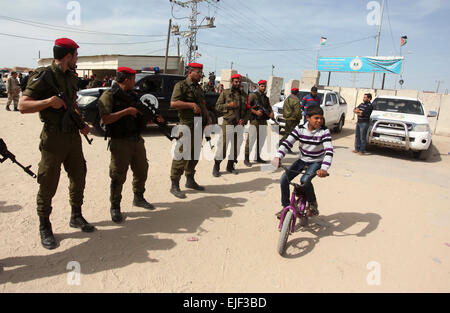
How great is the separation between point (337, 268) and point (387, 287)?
1.47 feet

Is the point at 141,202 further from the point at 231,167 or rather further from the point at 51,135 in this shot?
the point at 231,167

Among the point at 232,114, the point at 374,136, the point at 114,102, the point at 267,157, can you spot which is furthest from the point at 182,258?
the point at 374,136

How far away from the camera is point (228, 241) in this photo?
3375 mm

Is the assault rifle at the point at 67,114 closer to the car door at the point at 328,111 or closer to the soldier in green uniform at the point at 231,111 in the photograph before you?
the soldier in green uniform at the point at 231,111

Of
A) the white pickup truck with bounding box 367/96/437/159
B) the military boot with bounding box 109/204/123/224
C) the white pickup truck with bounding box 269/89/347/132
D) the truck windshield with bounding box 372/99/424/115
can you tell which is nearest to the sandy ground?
the military boot with bounding box 109/204/123/224

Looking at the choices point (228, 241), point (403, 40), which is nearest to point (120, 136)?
point (228, 241)

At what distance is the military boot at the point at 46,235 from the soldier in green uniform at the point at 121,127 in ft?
2.37

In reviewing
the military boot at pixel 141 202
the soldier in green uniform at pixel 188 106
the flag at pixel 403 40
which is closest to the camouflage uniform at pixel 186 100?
the soldier in green uniform at pixel 188 106

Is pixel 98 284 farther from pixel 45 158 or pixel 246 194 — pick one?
pixel 246 194

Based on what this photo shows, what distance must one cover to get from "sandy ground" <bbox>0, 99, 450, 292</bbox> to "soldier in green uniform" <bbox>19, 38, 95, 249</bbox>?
50 cm

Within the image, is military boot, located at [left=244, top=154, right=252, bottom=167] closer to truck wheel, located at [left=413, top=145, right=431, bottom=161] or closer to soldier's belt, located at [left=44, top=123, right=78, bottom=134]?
soldier's belt, located at [left=44, top=123, right=78, bottom=134]

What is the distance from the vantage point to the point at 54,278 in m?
2.55

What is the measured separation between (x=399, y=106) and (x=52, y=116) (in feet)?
30.7

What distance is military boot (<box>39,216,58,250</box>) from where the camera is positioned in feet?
9.72
